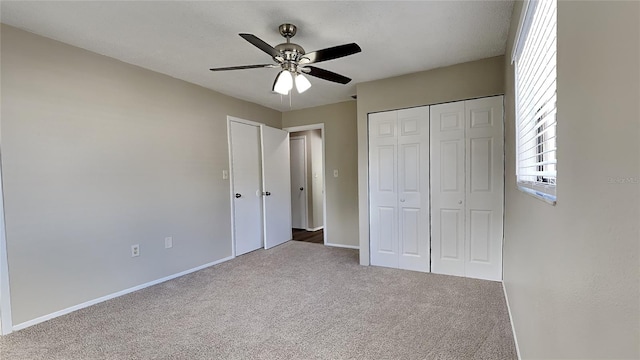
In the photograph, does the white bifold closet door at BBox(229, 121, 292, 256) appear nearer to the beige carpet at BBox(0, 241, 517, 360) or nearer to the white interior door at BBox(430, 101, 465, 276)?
the beige carpet at BBox(0, 241, 517, 360)

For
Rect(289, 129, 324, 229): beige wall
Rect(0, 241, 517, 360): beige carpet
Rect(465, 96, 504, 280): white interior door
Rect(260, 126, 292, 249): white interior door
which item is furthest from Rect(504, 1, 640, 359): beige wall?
Rect(289, 129, 324, 229): beige wall

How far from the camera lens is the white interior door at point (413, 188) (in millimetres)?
A: 3262

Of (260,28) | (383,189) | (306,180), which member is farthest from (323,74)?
(306,180)

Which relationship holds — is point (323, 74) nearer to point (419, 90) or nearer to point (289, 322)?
point (419, 90)

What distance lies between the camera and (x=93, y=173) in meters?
2.61

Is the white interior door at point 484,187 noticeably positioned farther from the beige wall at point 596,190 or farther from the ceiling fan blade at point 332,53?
the beige wall at point 596,190

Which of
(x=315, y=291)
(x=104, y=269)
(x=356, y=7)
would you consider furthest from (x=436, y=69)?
(x=104, y=269)

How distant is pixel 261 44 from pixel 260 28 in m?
0.48

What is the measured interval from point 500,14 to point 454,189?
1.69 m

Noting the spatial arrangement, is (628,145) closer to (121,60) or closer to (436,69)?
(436,69)

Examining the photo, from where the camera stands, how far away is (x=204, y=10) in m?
1.98

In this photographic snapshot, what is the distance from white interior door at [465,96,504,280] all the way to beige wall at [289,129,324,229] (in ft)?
11.1

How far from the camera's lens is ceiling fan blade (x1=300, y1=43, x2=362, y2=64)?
6.13ft

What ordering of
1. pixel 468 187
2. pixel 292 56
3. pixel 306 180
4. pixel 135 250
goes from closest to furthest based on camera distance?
pixel 292 56
pixel 135 250
pixel 468 187
pixel 306 180
